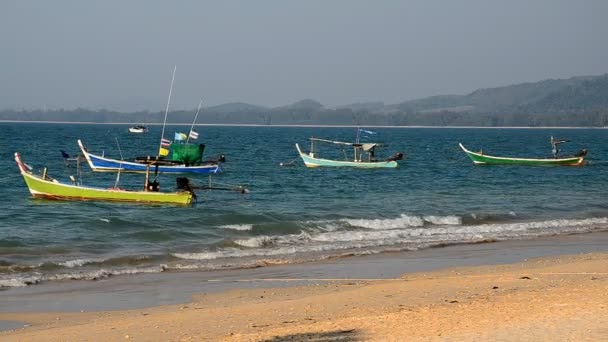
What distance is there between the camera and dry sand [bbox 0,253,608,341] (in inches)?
415

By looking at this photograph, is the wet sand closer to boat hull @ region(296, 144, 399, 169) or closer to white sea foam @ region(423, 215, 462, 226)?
white sea foam @ region(423, 215, 462, 226)

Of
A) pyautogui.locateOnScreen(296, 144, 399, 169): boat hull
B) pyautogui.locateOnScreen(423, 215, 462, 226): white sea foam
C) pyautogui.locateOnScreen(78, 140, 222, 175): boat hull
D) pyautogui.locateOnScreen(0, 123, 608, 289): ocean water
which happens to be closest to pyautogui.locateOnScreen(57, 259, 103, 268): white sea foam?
pyautogui.locateOnScreen(0, 123, 608, 289): ocean water

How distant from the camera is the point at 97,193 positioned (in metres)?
33.5

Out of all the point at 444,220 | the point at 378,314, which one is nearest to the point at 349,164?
the point at 444,220

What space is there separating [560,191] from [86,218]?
82.2 feet

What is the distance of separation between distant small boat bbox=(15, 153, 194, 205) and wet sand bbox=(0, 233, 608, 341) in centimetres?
1359

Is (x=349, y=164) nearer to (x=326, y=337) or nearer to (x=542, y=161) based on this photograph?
(x=542, y=161)

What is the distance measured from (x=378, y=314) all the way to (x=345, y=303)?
1639mm

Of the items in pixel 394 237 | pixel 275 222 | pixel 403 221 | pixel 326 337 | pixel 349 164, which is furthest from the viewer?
pixel 349 164

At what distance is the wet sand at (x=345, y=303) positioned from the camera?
1082 cm

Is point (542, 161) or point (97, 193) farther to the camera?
point (542, 161)

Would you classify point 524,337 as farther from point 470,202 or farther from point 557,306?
point 470,202

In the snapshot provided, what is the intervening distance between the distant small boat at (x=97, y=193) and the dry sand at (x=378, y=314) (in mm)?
17187

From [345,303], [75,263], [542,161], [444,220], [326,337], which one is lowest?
[542,161]
